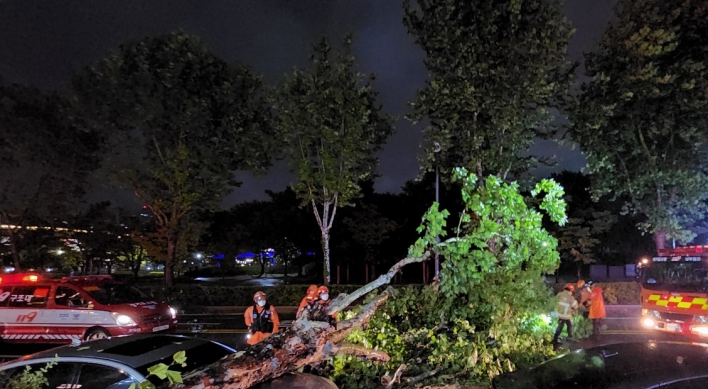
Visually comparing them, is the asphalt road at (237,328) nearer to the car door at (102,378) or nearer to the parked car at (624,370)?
the car door at (102,378)

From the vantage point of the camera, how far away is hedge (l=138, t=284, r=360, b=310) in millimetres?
19188

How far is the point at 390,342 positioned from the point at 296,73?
48.1ft

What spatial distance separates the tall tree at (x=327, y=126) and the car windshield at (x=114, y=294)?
8525mm

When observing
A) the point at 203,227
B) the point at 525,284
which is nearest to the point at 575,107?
the point at 525,284

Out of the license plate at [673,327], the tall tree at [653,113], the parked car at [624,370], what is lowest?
the license plate at [673,327]

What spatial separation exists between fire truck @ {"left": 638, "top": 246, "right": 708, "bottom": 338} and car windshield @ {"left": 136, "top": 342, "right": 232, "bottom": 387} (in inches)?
370

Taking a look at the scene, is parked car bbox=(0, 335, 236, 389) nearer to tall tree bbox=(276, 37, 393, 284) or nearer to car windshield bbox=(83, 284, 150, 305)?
car windshield bbox=(83, 284, 150, 305)

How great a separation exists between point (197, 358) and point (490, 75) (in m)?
12.6

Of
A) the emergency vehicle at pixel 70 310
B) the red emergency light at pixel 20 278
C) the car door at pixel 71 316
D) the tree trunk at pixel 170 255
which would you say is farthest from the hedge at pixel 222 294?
the car door at pixel 71 316

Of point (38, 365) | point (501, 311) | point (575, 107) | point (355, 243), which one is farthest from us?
point (355, 243)

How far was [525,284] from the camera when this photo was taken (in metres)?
6.38

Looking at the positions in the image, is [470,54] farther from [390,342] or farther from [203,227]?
[203,227]

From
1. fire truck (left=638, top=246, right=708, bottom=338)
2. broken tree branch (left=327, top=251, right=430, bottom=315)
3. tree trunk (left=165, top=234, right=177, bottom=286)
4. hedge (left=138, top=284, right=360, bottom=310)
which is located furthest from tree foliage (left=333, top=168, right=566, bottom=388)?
tree trunk (left=165, top=234, right=177, bottom=286)

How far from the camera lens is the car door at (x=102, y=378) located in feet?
13.5
